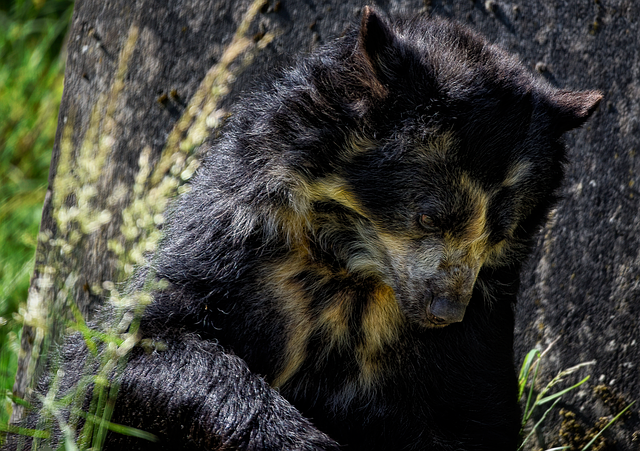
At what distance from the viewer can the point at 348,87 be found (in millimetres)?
3449

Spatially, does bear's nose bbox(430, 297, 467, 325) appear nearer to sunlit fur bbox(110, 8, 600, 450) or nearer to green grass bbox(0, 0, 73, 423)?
sunlit fur bbox(110, 8, 600, 450)

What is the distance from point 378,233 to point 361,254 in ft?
0.63

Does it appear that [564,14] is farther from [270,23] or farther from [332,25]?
[270,23]

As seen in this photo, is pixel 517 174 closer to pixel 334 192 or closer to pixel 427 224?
pixel 427 224

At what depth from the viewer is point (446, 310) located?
3.34m

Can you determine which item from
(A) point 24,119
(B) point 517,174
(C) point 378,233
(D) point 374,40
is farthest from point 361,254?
(A) point 24,119

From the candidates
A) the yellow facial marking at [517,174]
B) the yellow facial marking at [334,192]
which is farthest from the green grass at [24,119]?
the yellow facial marking at [517,174]

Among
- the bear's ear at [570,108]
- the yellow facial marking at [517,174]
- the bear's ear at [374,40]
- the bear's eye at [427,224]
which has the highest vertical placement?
the bear's ear at [374,40]

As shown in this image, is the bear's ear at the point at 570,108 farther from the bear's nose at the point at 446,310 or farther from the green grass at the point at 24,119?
the green grass at the point at 24,119

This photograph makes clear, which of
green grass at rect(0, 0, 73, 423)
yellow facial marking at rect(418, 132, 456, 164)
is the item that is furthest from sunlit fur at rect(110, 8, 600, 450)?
green grass at rect(0, 0, 73, 423)

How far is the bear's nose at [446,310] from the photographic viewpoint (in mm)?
3340

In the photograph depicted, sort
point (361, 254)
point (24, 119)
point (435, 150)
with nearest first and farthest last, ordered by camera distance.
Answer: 1. point (435, 150)
2. point (361, 254)
3. point (24, 119)

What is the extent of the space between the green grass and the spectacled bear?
2405 mm

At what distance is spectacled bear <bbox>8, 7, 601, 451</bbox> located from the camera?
11.0 feet
